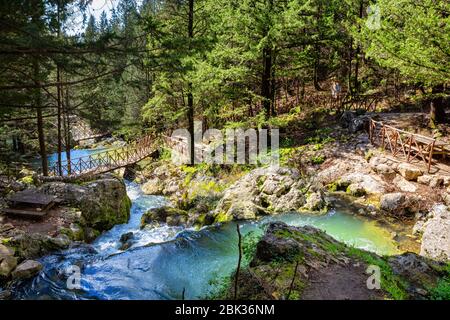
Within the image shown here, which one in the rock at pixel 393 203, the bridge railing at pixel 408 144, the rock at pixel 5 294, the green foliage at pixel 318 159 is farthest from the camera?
the green foliage at pixel 318 159

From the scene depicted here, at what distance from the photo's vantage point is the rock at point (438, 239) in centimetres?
728

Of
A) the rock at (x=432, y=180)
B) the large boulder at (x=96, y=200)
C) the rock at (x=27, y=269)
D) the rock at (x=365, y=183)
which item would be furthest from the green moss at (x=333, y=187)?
the rock at (x=27, y=269)

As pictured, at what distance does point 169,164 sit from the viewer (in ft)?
65.8

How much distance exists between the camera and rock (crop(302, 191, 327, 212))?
11.1 metres

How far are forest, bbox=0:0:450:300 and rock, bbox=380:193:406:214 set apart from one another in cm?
4

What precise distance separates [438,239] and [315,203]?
408 centimetres

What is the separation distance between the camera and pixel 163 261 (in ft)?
26.8

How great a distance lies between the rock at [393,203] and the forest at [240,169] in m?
0.04

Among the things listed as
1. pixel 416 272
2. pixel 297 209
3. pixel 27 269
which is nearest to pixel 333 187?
pixel 297 209

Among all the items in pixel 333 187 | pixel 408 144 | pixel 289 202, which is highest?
pixel 408 144

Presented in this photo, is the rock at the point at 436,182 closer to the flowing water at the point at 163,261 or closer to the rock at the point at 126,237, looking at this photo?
the flowing water at the point at 163,261

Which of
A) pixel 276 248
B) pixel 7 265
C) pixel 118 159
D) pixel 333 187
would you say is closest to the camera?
pixel 276 248

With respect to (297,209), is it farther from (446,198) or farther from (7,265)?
(7,265)
